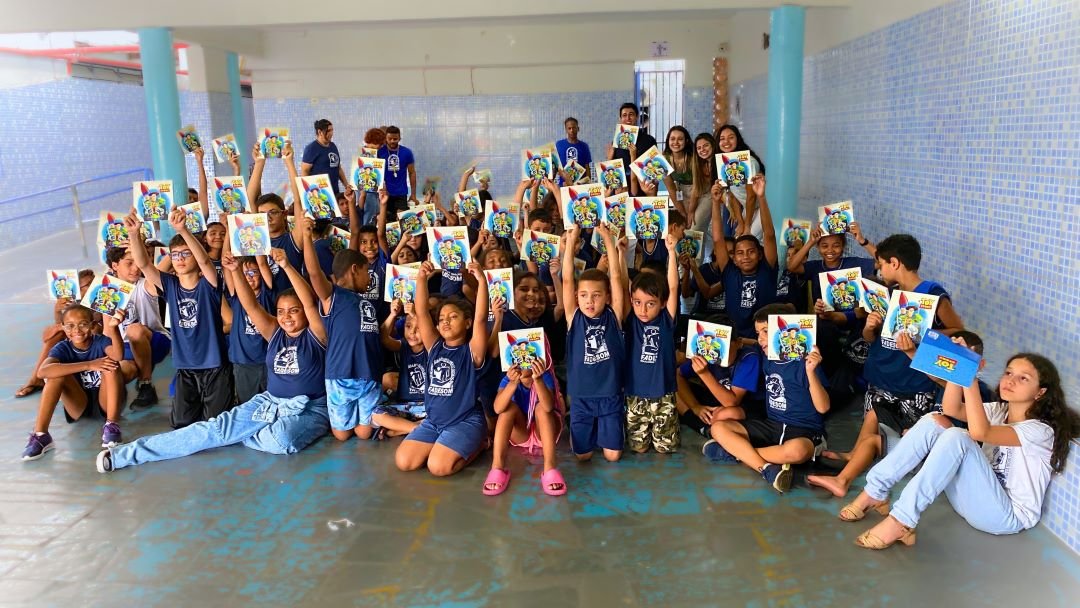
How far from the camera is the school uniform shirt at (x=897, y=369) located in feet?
12.7

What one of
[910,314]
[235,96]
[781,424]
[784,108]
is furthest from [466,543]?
[235,96]

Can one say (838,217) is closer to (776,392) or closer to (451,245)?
(776,392)

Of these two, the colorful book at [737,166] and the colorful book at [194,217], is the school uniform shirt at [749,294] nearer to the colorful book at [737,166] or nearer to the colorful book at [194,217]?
the colorful book at [737,166]

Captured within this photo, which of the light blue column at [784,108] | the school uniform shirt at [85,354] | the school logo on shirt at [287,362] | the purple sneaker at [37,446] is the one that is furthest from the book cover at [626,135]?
the purple sneaker at [37,446]

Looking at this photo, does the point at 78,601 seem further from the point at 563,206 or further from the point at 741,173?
the point at 741,173

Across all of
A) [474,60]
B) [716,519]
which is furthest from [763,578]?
[474,60]

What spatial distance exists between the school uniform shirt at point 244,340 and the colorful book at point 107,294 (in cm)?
58

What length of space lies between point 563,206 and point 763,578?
2379 millimetres

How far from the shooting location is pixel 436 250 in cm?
448

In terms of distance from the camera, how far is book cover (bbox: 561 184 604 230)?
4.54 m

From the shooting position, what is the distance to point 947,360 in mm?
2936

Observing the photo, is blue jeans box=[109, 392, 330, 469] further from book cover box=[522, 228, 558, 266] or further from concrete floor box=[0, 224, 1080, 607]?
book cover box=[522, 228, 558, 266]

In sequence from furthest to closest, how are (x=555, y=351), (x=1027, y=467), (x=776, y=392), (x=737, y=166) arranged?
(x=555, y=351) < (x=737, y=166) < (x=776, y=392) < (x=1027, y=467)

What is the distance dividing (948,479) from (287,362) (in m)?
3.37
